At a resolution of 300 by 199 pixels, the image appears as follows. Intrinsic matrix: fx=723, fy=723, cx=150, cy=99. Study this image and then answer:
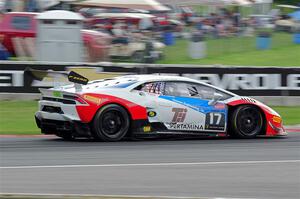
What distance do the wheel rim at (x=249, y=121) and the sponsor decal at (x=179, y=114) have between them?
3.36 ft

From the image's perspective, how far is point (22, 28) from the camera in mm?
24359

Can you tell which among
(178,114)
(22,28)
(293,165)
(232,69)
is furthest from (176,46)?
(293,165)

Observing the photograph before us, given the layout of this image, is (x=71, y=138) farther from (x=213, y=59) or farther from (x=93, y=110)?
(x=213, y=59)

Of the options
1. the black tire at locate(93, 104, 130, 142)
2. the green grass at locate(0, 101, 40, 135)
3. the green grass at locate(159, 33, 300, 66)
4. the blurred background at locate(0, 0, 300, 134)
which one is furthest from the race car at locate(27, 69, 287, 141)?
the green grass at locate(159, 33, 300, 66)

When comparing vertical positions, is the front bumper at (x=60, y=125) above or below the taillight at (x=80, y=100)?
below

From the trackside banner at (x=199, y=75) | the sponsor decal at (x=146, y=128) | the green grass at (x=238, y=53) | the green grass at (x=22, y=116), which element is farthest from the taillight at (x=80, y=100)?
the green grass at (x=238, y=53)

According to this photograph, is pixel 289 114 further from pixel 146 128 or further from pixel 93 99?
pixel 93 99

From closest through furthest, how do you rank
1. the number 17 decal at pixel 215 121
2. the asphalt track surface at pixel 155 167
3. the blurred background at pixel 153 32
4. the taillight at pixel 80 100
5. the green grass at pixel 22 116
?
the asphalt track surface at pixel 155 167 < the taillight at pixel 80 100 < the number 17 decal at pixel 215 121 < the green grass at pixel 22 116 < the blurred background at pixel 153 32

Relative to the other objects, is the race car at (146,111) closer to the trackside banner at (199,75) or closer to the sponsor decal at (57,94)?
the sponsor decal at (57,94)

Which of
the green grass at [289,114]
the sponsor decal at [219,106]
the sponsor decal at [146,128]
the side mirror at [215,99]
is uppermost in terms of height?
the side mirror at [215,99]

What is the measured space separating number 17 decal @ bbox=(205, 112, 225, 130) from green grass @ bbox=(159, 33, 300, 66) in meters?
10.6

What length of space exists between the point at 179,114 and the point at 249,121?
1.32 m

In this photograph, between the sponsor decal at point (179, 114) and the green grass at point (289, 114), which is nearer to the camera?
the sponsor decal at point (179, 114)

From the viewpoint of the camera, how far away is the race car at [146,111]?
1164cm
